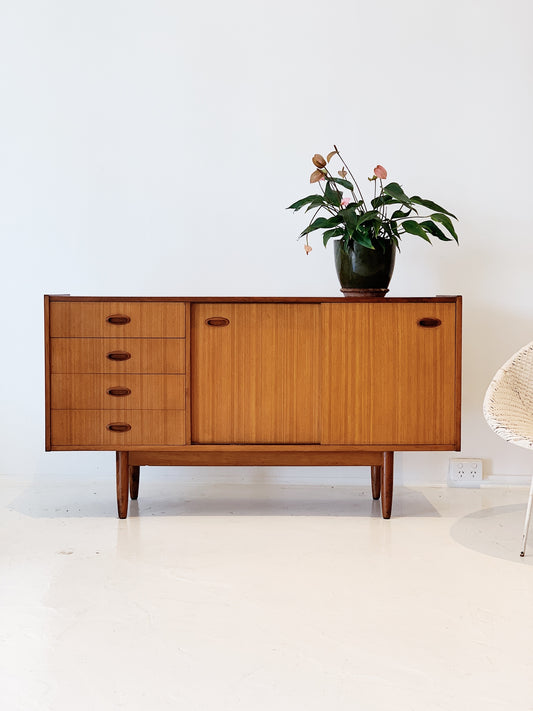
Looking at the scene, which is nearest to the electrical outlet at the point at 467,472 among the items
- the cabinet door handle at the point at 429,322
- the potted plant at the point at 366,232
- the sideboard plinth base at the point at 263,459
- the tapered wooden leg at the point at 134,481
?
the sideboard plinth base at the point at 263,459

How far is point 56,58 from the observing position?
9.46 ft

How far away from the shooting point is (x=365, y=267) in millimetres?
2430

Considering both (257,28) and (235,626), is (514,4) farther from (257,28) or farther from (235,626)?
(235,626)

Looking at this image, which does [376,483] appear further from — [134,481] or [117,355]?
[117,355]

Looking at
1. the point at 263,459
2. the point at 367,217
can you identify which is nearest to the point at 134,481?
the point at 263,459

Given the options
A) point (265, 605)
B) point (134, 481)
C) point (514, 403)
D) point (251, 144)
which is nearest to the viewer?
point (265, 605)

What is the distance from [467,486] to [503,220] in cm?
102

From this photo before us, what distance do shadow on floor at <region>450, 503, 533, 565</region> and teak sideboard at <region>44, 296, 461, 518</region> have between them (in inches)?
10.3

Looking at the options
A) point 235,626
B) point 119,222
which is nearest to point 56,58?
point 119,222

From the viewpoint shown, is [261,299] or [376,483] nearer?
[261,299]

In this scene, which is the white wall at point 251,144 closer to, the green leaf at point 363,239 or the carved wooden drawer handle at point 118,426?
the green leaf at point 363,239

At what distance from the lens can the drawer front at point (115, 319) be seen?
7.93 ft

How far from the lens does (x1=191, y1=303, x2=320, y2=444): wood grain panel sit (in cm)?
244

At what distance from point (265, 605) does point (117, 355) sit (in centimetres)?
101
